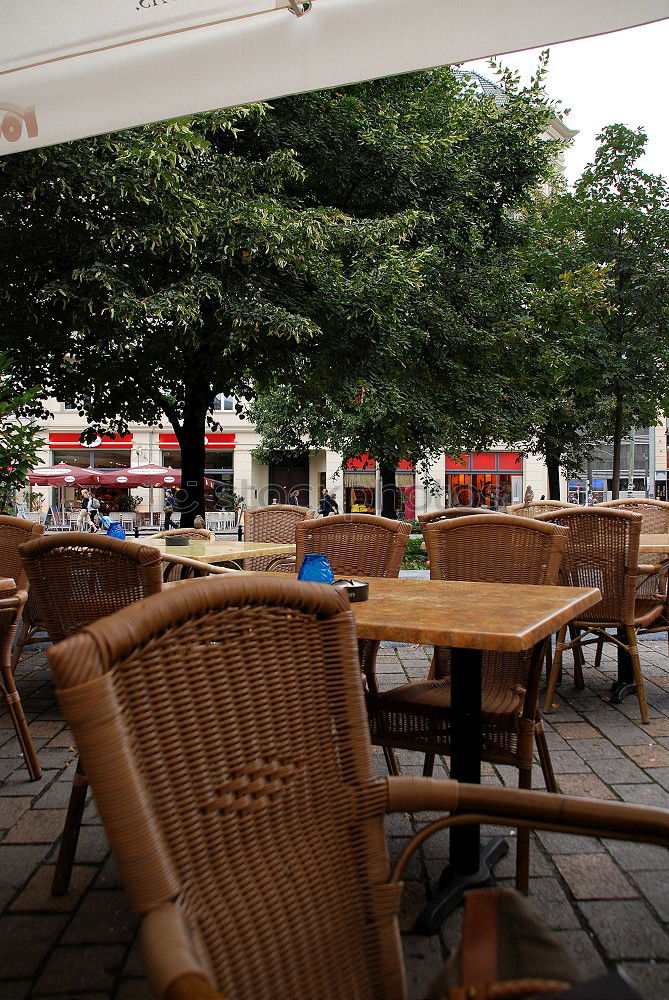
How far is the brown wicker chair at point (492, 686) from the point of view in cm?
250

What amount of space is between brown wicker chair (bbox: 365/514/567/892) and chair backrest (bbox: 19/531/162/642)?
2.94 feet

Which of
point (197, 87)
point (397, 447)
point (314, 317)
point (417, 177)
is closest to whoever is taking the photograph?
point (197, 87)

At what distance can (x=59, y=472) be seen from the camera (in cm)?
2595

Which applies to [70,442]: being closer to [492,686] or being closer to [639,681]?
[639,681]

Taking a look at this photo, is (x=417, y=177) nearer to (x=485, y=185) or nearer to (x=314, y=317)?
(x=485, y=185)

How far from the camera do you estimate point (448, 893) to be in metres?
2.34

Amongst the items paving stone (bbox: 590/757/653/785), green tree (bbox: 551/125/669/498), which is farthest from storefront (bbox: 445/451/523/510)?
paving stone (bbox: 590/757/653/785)

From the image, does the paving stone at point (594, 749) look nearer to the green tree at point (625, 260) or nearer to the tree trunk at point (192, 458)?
the green tree at point (625, 260)

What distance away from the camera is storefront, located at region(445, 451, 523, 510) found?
3706 centimetres

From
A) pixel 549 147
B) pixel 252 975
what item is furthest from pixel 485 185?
pixel 252 975

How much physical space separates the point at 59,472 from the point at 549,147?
18.1m

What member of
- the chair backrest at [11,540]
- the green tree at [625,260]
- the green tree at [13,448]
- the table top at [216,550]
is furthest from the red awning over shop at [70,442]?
the chair backrest at [11,540]

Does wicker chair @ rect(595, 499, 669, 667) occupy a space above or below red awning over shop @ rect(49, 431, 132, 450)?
below

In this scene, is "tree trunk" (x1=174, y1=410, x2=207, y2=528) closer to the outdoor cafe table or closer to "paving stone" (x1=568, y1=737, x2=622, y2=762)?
"paving stone" (x1=568, y1=737, x2=622, y2=762)
